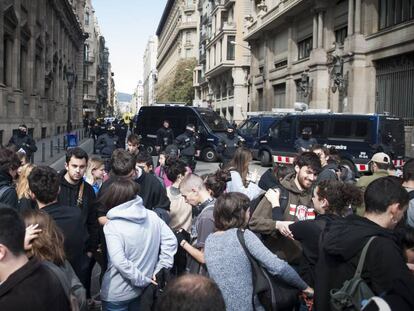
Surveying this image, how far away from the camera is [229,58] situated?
51531 mm

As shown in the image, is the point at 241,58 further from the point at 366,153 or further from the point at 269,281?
the point at 269,281

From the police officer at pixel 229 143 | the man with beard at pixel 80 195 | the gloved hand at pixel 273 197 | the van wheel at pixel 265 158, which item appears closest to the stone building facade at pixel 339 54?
the van wheel at pixel 265 158

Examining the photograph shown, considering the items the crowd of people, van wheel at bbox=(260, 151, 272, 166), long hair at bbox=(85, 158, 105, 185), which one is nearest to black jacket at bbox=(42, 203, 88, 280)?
the crowd of people

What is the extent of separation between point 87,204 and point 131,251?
116cm

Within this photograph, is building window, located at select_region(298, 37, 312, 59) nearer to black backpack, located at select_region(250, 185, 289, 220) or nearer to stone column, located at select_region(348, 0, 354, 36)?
stone column, located at select_region(348, 0, 354, 36)

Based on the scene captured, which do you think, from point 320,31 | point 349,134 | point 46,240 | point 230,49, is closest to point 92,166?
point 46,240

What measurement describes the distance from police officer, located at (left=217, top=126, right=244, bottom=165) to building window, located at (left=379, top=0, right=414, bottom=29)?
9008 mm

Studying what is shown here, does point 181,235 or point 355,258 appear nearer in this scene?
point 355,258

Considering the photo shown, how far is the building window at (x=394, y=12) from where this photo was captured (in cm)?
2225

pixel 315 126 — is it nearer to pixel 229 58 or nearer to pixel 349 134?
pixel 349 134

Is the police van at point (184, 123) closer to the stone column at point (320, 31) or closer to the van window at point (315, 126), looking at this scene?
the van window at point (315, 126)

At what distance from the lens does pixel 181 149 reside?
12242 millimetres

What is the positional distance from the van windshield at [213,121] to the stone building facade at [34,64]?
9.46 metres

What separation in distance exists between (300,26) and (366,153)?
1964cm
